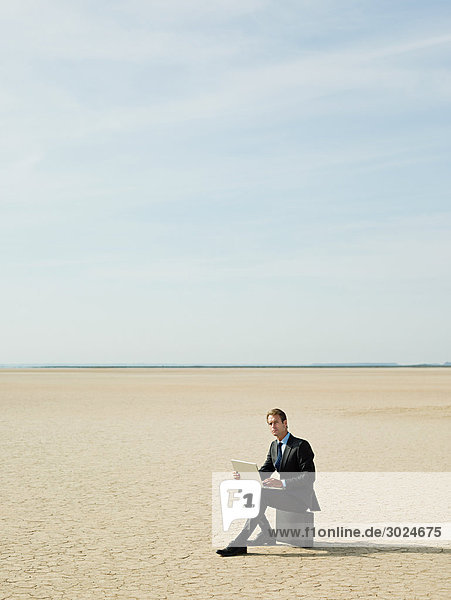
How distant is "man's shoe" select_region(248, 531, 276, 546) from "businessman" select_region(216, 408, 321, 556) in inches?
17.4

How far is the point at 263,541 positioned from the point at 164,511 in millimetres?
2471

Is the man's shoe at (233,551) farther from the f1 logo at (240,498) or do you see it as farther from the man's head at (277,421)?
the man's head at (277,421)

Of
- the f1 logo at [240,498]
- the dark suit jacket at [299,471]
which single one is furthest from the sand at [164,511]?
the dark suit jacket at [299,471]

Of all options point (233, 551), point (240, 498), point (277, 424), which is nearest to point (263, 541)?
point (233, 551)

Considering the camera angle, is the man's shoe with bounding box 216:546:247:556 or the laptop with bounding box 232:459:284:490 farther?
the man's shoe with bounding box 216:546:247:556

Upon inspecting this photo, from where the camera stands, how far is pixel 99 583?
7180mm

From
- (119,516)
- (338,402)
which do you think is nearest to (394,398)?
(338,402)

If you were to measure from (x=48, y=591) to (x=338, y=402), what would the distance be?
30.3 meters

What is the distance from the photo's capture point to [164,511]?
1073cm

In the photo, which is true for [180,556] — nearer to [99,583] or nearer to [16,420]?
[99,583]

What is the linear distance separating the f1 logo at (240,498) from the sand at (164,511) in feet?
1.50

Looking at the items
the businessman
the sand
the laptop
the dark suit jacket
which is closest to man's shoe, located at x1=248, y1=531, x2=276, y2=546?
the sand

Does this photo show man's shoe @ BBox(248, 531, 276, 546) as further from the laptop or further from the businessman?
the laptop

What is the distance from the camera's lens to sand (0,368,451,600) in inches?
280
